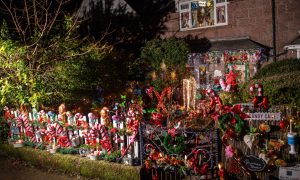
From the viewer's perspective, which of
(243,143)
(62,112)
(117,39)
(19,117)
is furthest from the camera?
(117,39)

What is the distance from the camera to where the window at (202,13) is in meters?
17.0

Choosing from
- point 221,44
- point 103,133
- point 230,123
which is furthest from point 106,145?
point 221,44

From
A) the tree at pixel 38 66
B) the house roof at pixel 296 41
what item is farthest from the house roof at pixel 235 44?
the tree at pixel 38 66

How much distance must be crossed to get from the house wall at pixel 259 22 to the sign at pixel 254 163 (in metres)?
10.6

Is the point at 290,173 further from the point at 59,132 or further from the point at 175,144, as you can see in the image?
the point at 59,132

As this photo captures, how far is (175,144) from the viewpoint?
6.66 meters

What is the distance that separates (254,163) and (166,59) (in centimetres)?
1086

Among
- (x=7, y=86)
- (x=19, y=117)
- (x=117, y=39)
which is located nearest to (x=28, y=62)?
(x=7, y=86)

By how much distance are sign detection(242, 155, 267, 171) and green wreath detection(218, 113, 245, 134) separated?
538 millimetres

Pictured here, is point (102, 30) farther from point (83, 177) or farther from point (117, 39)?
point (83, 177)

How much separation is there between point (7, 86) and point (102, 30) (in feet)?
40.7

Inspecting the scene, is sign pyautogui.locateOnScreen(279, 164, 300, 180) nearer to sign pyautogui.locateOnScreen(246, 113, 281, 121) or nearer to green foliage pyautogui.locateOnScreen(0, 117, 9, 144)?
sign pyautogui.locateOnScreen(246, 113, 281, 121)

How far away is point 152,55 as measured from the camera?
16844 mm

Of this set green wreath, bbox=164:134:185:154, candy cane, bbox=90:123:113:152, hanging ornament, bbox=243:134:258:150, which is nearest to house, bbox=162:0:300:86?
hanging ornament, bbox=243:134:258:150
